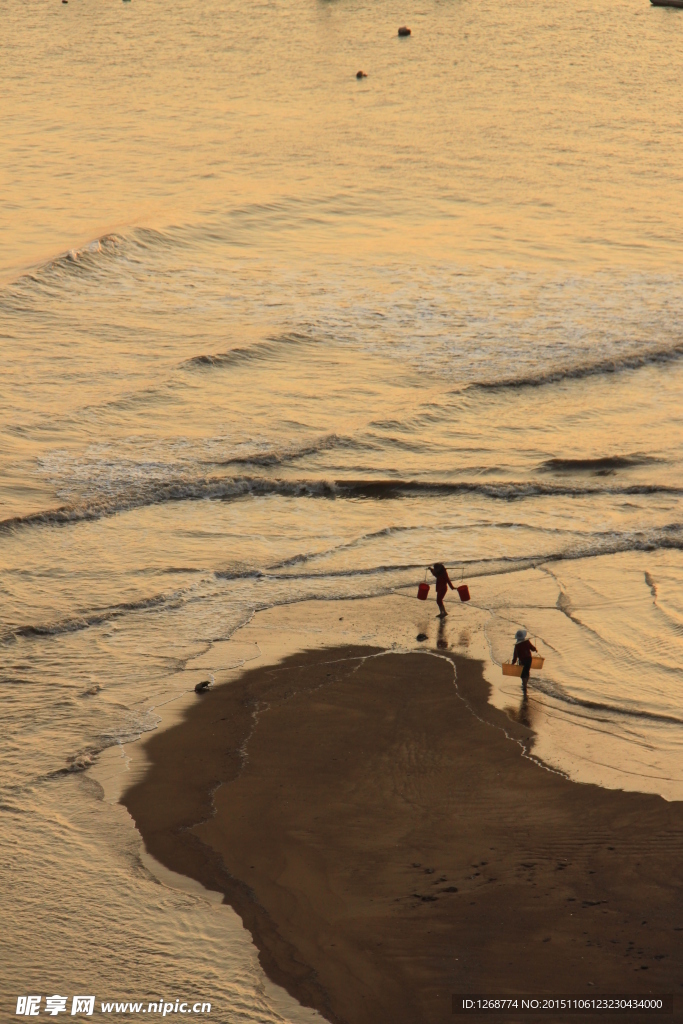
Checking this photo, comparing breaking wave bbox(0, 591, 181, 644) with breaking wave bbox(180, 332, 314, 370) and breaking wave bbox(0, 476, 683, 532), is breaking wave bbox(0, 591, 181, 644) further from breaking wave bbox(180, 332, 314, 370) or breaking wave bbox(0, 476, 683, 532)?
breaking wave bbox(180, 332, 314, 370)

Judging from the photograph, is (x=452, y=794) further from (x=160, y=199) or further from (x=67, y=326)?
(x=160, y=199)

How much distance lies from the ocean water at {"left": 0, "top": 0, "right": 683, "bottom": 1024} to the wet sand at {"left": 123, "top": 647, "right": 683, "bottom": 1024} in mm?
420

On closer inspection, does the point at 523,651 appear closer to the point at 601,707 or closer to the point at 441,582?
the point at 601,707

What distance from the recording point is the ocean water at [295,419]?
10539 mm

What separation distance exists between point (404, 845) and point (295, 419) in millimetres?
11343

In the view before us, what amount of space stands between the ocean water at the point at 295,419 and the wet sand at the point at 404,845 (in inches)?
16.6

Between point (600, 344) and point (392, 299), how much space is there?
4.79 m

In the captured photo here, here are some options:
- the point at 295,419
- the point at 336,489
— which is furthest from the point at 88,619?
the point at 295,419

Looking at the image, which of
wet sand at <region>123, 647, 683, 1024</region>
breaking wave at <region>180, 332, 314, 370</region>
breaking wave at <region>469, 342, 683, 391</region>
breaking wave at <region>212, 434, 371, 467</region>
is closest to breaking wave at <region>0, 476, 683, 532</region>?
breaking wave at <region>212, 434, 371, 467</region>

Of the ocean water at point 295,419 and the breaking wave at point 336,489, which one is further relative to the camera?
the breaking wave at point 336,489

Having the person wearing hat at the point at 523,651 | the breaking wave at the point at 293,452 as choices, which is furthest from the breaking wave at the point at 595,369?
the person wearing hat at the point at 523,651

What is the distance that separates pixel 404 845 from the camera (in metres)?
9.29

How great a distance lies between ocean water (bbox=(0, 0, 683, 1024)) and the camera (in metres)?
10.5

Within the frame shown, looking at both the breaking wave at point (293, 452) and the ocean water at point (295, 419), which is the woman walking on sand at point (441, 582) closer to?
the ocean water at point (295, 419)
